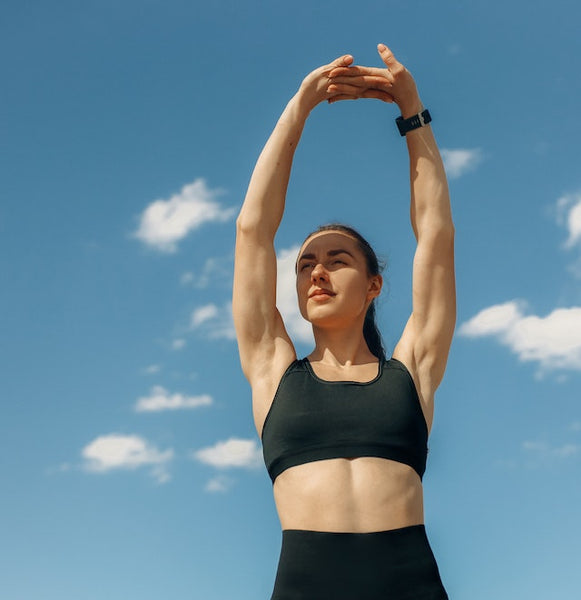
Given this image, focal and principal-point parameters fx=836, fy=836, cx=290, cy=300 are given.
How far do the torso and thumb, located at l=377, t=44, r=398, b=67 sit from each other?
2665 mm

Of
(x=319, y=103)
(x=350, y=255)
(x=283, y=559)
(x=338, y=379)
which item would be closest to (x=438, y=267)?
(x=350, y=255)

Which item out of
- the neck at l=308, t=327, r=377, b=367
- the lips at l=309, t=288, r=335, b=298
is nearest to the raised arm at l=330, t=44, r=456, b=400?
the neck at l=308, t=327, r=377, b=367

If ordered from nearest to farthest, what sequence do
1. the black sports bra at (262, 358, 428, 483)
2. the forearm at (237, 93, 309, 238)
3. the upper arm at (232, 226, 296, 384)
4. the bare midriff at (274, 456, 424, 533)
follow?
1. the bare midriff at (274, 456, 424, 533)
2. the black sports bra at (262, 358, 428, 483)
3. the upper arm at (232, 226, 296, 384)
4. the forearm at (237, 93, 309, 238)

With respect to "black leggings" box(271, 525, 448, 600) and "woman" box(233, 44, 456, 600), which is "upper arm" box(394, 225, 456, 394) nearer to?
"woman" box(233, 44, 456, 600)

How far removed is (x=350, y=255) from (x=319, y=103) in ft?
3.58

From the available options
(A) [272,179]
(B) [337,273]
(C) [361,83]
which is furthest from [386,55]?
(B) [337,273]

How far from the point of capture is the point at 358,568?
4.45 metres

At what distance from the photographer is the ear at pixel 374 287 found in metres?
5.74

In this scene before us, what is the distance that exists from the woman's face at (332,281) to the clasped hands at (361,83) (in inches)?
37.7

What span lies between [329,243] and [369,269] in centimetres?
36

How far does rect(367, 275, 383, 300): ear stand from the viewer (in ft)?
18.8

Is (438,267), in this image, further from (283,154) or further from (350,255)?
(283,154)

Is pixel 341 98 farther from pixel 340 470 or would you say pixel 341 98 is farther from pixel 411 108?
pixel 340 470

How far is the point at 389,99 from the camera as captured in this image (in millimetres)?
5746
